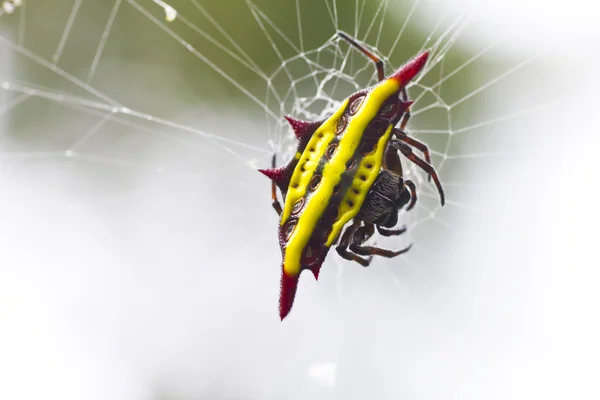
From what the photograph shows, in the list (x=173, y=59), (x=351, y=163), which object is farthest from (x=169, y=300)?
(x=351, y=163)

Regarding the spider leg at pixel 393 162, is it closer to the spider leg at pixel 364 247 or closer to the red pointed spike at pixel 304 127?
the spider leg at pixel 364 247

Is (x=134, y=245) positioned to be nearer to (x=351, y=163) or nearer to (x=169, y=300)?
(x=169, y=300)

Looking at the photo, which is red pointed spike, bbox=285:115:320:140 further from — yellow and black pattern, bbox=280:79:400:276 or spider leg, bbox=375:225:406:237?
spider leg, bbox=375:225:406:237

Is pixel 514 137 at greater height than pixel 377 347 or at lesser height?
greater

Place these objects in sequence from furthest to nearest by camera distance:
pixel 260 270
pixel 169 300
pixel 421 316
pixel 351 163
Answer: pixel 169 300 → pixel 421 316 → pixel 260 270 → pixel 351 163

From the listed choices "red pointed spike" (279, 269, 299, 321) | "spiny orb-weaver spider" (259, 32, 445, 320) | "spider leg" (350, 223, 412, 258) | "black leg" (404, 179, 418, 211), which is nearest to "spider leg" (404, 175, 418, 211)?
"black leg" (404, 179, 418, 211)

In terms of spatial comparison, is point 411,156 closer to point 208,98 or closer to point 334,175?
point 334,175

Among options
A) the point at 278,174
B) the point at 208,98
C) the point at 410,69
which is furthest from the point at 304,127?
the point at 208,98

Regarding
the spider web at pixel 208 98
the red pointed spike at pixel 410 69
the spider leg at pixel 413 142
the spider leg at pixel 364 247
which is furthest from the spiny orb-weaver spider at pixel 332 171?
the spider web at pixel 208 98
